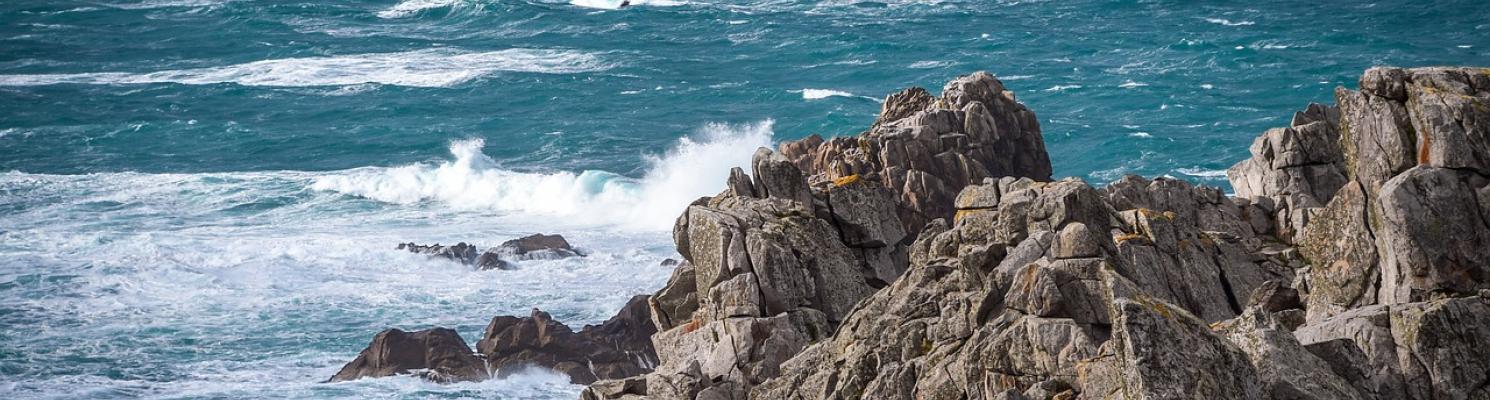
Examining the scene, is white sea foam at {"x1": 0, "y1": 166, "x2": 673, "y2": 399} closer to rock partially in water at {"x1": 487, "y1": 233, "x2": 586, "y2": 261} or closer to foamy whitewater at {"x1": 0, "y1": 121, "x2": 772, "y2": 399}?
foamy whitewater at {"x1": 0, "y1": 121, "x2": 772, "y2": 399}

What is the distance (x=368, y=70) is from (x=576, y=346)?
2840 inches

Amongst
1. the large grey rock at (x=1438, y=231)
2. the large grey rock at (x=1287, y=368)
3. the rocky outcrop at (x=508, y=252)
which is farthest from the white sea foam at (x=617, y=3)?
the large grey rock at (x=1287, y=368)

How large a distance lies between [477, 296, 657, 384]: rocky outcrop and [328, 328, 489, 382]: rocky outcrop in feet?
1.83

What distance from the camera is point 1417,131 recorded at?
69.4 feet

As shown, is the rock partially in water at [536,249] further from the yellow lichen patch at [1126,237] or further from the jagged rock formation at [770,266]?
the yellow lichen patch at [1126,237]

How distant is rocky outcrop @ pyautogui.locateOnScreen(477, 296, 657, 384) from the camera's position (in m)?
42.2

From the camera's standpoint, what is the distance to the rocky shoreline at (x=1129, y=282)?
61.0 ft

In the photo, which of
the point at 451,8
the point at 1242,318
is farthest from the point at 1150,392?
the point at 451,8

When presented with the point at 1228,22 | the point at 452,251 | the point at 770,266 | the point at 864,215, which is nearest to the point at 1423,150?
the point at 770,266

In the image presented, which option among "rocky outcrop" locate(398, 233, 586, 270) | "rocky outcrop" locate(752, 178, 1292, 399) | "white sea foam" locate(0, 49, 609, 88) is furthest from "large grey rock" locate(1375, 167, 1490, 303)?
"white sea foam" locate(0, 49, 609, 88)

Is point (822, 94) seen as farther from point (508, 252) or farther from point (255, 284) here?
point (255, 284)

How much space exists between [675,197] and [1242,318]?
170 feet

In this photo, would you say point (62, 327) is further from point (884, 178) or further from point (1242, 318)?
point (1242, 318)

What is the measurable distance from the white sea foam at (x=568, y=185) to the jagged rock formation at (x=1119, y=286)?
1431 inches
